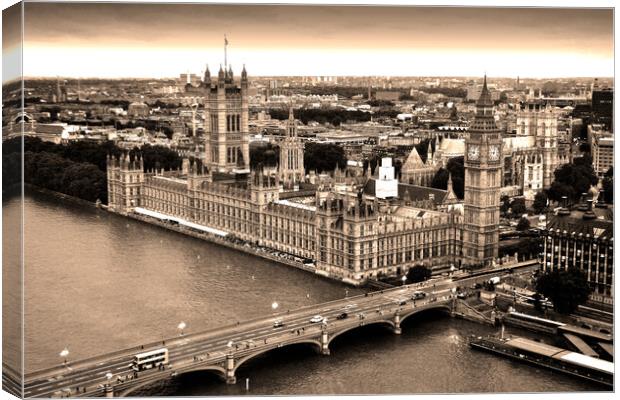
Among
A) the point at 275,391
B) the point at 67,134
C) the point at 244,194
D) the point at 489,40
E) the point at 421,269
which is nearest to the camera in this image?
the point at 275,391

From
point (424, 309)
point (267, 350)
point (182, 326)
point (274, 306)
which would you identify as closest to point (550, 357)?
point (424, 309)

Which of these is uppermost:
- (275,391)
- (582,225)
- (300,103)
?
(300,103)

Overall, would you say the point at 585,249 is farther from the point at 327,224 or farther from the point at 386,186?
the point at 386,186

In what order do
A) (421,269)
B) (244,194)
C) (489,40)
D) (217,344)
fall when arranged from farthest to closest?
(244,194), (421,269), (489,40), (217,344)

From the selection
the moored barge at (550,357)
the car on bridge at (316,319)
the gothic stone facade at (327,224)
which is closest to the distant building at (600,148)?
the gothic stone facade at (327,224)

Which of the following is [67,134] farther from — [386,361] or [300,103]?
[386,361]

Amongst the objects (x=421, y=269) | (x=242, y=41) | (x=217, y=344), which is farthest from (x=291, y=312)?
(x=242, y=41)

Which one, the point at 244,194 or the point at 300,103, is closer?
the point at 244,194
